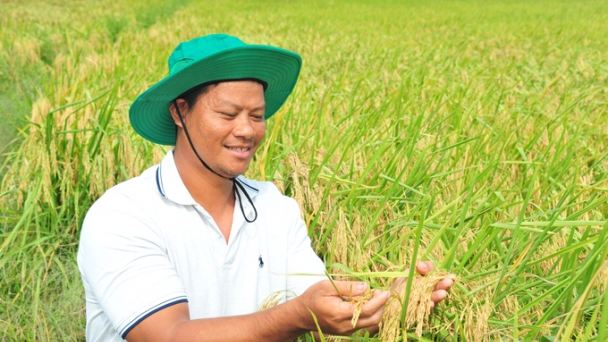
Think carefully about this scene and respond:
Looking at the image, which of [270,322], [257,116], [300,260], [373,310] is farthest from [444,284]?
[257,116]

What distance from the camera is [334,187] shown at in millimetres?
2158

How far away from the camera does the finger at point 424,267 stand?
1.22m

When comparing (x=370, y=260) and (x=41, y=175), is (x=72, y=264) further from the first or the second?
(x=370, y=260)

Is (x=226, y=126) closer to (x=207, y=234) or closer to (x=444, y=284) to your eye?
(x=207, y=234)

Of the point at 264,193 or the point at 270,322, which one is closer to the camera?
the point at 270,322

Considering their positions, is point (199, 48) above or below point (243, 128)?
above

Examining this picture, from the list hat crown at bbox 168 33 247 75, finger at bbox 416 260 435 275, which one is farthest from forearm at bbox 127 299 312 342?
hat crown at bbox 168 33 247 75

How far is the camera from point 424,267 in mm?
1222

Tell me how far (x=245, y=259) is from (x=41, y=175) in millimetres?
1339

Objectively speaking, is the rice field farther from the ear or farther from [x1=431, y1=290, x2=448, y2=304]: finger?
the ear

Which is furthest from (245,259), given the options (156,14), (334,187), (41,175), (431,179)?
(156,14)

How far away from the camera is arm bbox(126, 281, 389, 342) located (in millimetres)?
1184

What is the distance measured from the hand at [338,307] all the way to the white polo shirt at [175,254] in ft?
0.39

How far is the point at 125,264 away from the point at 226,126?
1.34 ft
